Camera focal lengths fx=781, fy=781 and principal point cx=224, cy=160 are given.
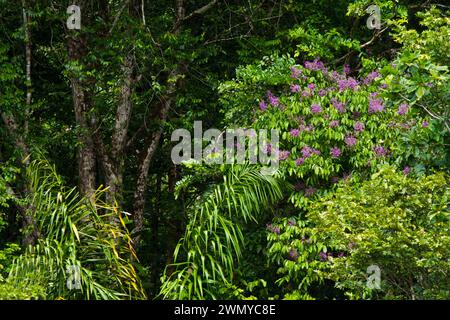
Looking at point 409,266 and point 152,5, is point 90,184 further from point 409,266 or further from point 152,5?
point 409,266

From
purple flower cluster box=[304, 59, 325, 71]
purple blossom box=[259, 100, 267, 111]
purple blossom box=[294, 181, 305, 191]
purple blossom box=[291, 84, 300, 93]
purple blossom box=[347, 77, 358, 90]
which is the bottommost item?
purple blossom box=[294, 181, 305, 191]

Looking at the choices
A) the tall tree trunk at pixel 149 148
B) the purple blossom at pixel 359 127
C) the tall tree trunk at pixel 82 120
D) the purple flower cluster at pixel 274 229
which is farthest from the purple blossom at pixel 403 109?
the tall tree trunk at pixel 82 120

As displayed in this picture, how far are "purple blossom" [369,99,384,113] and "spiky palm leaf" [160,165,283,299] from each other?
1.48m

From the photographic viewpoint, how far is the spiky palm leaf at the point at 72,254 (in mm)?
7418

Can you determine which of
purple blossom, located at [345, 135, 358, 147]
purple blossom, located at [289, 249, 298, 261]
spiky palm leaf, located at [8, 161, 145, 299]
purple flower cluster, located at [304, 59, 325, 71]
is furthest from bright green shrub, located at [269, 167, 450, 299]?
purple flower cluster, located at [304, 59, 325, 71]

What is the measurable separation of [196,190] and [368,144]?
3.13 m

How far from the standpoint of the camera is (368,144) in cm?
927

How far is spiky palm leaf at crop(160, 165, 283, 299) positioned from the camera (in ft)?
25.2

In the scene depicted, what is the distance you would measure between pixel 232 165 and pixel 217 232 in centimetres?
108

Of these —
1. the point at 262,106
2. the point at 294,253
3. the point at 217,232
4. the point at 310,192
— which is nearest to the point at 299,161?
the point at 310,192

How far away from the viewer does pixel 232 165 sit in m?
9.16

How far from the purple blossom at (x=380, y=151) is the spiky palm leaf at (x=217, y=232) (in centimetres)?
121

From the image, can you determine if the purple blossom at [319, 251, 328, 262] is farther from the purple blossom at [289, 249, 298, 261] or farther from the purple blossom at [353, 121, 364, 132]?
the purple blossom at [353, 121, 364, 132]

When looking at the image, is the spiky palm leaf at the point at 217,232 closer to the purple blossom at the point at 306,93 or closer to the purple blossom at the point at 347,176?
the purple blossom at the point at 347,176
